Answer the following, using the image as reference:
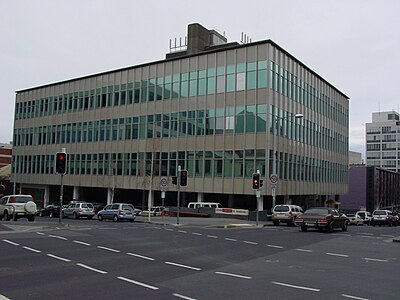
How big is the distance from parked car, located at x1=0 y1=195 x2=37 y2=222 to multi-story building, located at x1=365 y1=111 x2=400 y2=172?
134 m

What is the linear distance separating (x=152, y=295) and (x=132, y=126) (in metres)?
46.8

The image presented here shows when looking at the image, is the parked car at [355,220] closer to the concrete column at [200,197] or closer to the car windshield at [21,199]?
the concrete column at [200,197]

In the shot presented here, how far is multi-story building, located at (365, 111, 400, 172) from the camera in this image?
145875mm

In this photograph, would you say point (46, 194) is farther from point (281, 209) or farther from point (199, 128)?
point (281, 209)

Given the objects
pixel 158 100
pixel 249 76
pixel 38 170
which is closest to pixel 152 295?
pixel 249 76

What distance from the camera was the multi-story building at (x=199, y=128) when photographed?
44562 millimetres

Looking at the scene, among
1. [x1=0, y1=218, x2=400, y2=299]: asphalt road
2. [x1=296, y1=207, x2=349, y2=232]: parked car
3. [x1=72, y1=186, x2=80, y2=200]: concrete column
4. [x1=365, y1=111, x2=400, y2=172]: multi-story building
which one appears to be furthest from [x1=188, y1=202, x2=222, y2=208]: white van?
[x1=365, y1=111, x2=400, y2=172]: multi-story building

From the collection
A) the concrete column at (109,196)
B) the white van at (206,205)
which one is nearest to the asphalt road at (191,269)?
the white van at (206,205)

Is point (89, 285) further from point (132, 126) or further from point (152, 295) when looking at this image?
point (132, 126)

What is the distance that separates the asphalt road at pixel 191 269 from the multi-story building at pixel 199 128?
66.8 ft

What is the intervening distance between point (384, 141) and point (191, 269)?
149 meters

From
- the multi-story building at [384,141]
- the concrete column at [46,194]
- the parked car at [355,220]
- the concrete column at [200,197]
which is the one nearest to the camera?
the parked car at [355,220]

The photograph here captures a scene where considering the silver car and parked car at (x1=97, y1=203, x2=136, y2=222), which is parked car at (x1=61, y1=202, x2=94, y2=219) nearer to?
the silver car

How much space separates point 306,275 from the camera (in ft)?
37.6
